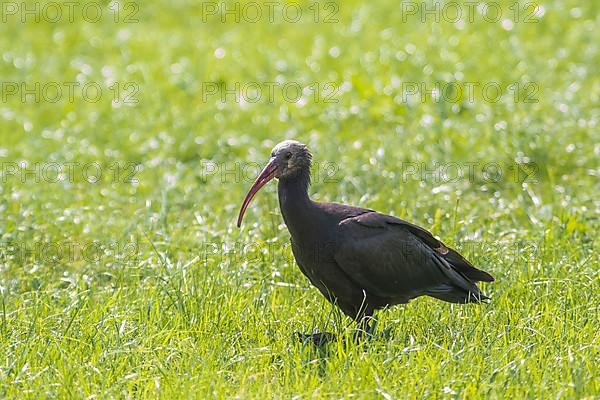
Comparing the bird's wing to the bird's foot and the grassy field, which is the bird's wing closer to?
the grassy field

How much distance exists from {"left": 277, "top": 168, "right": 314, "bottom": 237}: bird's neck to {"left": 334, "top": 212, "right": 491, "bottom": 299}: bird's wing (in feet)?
0.69

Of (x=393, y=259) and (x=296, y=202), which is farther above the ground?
(x=296, y=202)

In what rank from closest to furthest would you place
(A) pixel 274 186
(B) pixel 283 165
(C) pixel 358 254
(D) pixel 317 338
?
(D) pixel 317 338 < (C) pixel 358 254 < (B) pixel 283 165 < (A) pixel 274 186

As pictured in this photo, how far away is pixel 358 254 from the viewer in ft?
18.9

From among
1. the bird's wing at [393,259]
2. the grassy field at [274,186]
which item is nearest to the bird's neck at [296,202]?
the bird's wing at [393,259]

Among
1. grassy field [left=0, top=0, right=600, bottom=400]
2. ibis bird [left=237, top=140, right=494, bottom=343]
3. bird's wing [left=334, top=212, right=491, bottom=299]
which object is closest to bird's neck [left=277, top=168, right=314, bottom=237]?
ibis bird [left=237, top=140, right=494, bottom=343]

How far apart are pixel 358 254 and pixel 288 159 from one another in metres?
0.65

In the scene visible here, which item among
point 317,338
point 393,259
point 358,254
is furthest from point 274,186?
point 317,338

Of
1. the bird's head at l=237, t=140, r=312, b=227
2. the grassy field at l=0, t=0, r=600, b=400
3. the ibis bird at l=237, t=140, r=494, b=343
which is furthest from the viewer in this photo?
the bird's head at l=237, t=140, r=312, b=227

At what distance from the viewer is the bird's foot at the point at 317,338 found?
5.43 meters

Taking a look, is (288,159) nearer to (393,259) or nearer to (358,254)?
(358,254)

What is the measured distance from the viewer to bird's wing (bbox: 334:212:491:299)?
18.9 ft

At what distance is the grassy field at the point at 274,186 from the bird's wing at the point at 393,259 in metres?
0.19

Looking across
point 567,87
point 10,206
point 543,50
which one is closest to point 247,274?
point 10,206
